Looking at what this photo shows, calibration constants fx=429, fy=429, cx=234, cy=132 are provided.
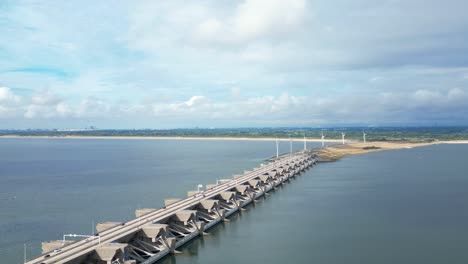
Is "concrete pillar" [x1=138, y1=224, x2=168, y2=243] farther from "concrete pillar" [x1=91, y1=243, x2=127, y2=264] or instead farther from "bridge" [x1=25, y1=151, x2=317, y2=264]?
"concrete pillar" [x1=91, y1=243, x2=127, y2=264]

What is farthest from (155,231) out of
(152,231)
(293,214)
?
(293,214)

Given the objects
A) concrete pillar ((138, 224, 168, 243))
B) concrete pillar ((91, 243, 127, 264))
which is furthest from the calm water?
concrete pillar ((91, 243, 127, 264))

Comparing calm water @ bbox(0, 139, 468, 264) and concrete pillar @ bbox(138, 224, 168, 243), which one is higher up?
concrete pillar @ bbox(138, 224, 168, 243)

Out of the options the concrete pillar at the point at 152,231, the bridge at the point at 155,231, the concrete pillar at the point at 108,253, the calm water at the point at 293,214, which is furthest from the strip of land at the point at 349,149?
the concrete pillar at the point at 108,253

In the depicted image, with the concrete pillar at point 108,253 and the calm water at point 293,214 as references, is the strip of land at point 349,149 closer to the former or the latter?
the calm water at point 293,214

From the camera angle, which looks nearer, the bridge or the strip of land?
the bridge
